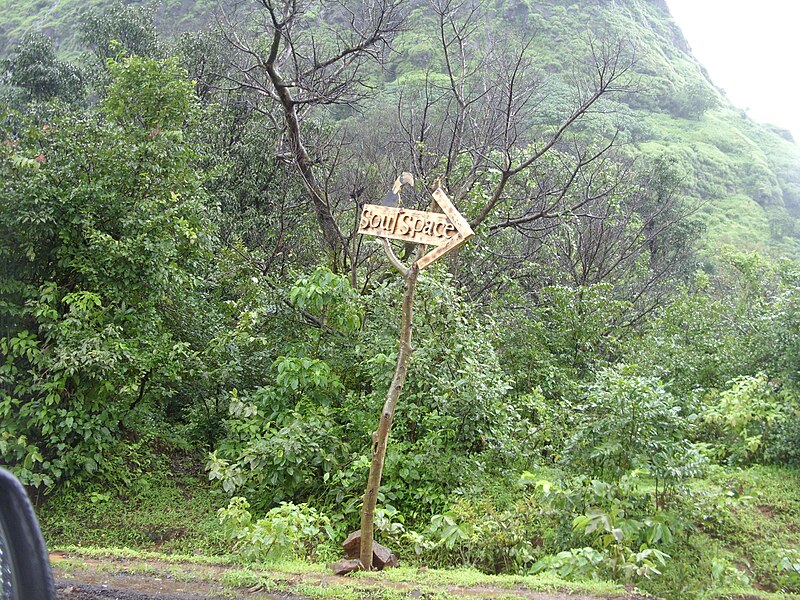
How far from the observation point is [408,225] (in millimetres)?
3754

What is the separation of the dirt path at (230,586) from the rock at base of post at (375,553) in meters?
0.42

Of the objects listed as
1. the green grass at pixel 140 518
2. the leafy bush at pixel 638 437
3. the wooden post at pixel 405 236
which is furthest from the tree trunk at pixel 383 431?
the green grass at pixel 140 518

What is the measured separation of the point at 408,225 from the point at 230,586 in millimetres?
2250

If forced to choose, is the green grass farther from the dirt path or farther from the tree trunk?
the tree trunk

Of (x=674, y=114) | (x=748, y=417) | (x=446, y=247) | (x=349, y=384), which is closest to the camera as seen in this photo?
(x=446, y=247)

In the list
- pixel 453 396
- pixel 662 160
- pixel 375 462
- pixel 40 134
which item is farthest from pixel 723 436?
pixel 662 160

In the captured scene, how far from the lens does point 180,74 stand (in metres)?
7.57

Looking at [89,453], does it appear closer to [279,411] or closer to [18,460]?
[18,460]

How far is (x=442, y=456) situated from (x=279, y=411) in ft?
5.49

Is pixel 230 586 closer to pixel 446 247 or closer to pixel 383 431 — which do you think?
pixel 383 431

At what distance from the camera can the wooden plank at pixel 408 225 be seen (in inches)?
145

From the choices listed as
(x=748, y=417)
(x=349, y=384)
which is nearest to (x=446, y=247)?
(x=349, y=384)

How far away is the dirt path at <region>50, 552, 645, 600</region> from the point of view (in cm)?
331

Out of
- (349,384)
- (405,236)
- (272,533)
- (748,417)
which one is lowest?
(272,533)
